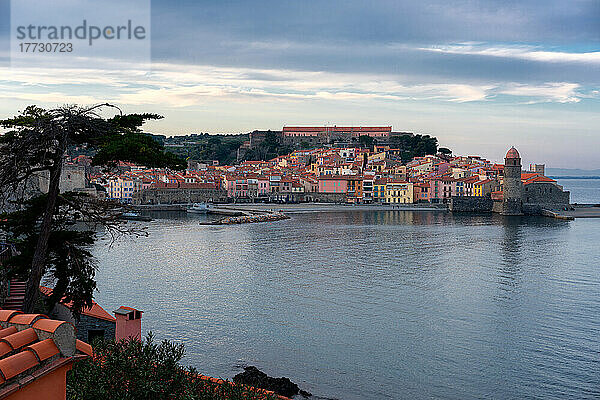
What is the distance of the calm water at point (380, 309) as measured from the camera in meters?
7.94

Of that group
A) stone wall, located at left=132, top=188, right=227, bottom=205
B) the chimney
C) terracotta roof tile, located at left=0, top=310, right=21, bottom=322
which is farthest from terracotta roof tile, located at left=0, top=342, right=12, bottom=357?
stone wall, located at left=132, top=188, right=227, bottom=205

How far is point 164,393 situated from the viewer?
416 centimetres

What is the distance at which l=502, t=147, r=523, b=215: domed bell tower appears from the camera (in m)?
39.9

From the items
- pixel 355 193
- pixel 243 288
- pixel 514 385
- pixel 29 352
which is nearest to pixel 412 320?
pixel 514 385

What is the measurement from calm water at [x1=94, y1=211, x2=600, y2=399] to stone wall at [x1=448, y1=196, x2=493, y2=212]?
61.8 ft

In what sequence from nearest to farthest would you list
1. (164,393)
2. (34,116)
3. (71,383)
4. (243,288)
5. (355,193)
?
(71,383) → (164,393) → (34,116) → (243,288) → (355,193)

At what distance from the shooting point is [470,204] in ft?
141

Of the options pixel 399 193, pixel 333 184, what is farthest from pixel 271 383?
pixel 333 184

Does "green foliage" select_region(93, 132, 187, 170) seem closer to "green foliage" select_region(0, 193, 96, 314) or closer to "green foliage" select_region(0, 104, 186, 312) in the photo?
"green foliage" select_region(0, 104, 186, 312)

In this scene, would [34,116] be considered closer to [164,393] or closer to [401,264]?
[164,393]

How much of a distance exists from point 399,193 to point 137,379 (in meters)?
46.5

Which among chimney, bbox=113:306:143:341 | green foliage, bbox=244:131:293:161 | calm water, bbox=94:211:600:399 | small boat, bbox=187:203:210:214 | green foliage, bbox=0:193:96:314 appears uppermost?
green foliage, bbox=244:131:293:161

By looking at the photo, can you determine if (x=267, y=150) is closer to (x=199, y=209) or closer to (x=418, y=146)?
(x=418, y=146)

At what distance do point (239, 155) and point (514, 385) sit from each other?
71.3m
